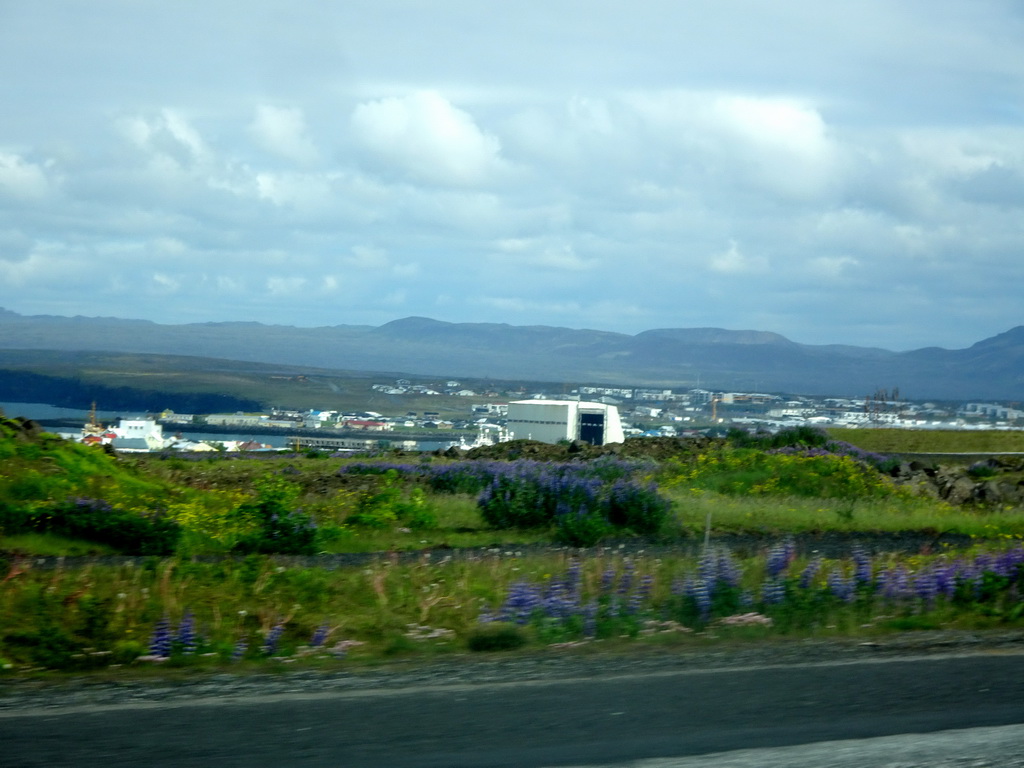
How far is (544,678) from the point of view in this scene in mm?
6422

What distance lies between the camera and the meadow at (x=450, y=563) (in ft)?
24.9

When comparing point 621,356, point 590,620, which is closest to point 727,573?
point 590,620

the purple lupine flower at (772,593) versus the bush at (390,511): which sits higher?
A: the purple lupine flower at (772,593)

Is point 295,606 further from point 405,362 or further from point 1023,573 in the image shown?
point 405,362

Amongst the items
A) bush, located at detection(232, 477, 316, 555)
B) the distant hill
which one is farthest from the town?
the distant hill

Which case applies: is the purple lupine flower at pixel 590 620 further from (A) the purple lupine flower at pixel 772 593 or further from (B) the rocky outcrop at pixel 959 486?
(B) the rocky outcrop at pixel 959 486

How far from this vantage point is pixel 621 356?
162 metres

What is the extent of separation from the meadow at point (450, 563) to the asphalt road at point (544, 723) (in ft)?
4.13

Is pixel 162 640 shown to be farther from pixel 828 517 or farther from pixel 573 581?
pixel 828 517

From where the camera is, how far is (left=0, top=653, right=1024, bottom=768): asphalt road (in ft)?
16.3

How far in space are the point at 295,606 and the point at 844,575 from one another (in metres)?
4.61

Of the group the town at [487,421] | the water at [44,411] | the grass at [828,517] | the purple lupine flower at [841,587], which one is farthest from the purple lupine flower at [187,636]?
the water at [44,411]

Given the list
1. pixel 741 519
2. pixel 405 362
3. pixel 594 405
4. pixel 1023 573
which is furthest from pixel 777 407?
pixel 405 362

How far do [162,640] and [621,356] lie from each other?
156 metres
